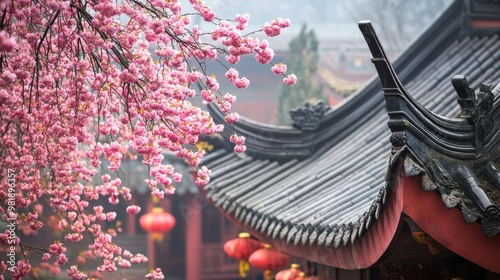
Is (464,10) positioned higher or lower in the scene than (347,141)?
higher

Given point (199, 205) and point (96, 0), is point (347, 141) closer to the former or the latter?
point (96, 0)

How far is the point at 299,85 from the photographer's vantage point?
72.2 feet

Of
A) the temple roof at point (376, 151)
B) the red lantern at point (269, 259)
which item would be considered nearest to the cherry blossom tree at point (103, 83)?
the temple roof at point (376, 151)

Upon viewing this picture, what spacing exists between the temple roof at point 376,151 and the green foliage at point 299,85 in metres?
11.1

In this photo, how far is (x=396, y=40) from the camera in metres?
34.7

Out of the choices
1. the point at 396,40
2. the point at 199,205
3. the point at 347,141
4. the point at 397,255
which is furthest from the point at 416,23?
the point at 397,255

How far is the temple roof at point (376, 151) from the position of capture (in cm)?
545

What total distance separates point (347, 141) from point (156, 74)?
4300 millimetres

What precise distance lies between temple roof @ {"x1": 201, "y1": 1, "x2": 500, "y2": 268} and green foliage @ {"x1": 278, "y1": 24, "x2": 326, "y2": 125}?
437 inches

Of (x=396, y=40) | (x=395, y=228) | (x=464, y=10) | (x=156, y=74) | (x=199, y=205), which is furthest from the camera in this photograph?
(x=396, y=40)

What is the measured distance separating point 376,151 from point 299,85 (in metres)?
13.2

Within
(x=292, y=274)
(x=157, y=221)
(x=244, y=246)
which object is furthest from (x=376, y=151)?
(x=157, y=221)

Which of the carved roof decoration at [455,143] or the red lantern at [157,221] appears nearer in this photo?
the carved roof decoration at [455,143]

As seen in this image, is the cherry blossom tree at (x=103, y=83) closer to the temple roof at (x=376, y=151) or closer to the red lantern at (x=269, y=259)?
the temple roof at (x=376, y=151)
